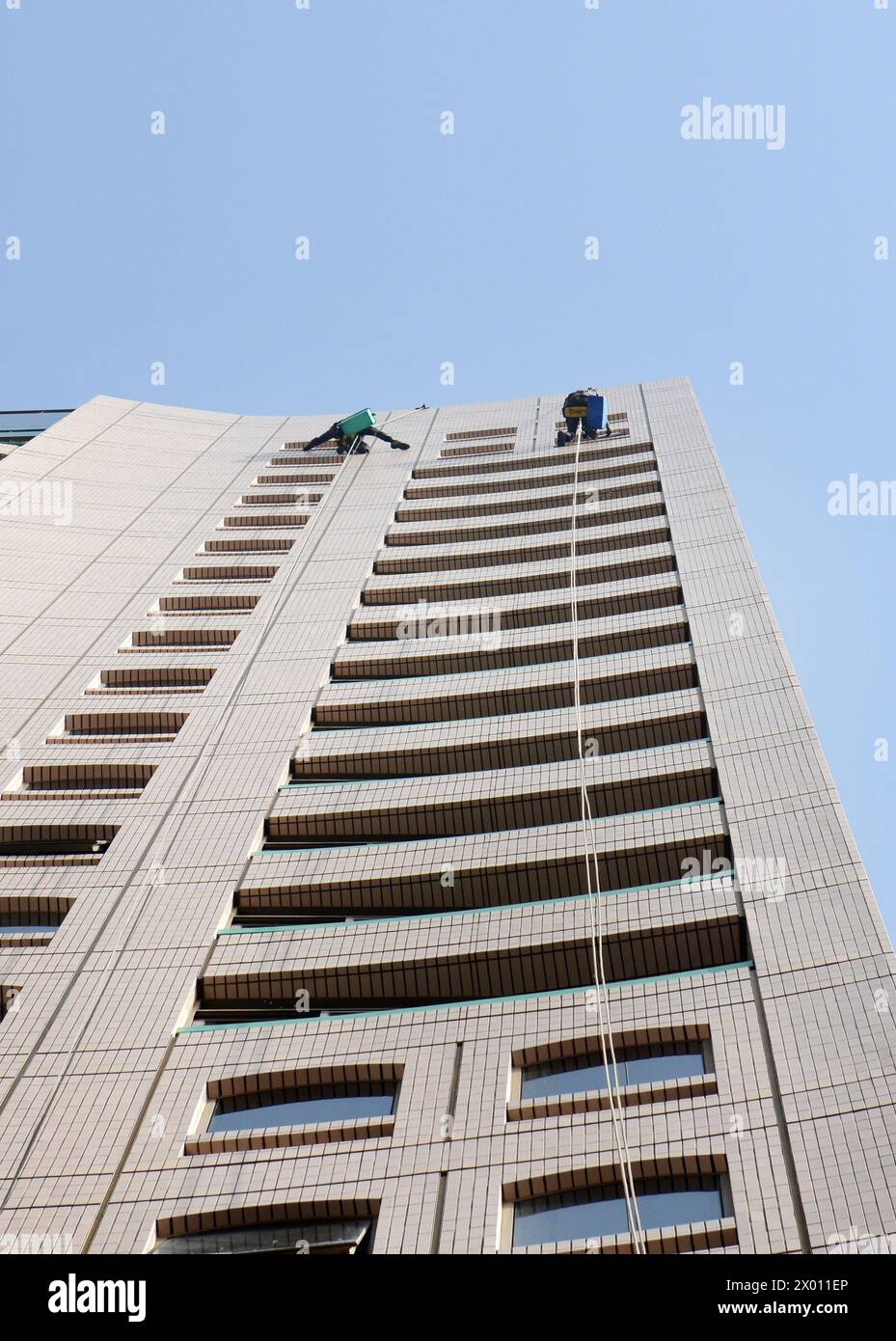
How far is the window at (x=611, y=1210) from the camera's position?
30.8ft

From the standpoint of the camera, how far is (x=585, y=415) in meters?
28.2

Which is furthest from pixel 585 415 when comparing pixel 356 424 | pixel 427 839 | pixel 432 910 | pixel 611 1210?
pixel 611 1210

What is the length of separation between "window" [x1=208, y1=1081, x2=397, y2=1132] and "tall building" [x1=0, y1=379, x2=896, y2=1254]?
0.11 ft

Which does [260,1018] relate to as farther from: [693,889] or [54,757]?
[54,757]

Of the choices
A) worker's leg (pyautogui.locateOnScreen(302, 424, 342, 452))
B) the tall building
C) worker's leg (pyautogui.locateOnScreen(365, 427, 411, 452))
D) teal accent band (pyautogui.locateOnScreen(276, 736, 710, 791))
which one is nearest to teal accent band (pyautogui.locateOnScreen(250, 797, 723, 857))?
the tall building

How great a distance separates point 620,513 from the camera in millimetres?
23859

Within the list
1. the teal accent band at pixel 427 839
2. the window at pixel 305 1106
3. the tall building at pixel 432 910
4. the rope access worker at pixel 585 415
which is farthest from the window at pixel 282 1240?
the rope access worker at pixel 585 415

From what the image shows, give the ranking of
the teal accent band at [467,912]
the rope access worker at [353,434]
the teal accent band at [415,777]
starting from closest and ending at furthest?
the teal accent band at [467,912] → the teal accent band at [415,777] → the rope access worker at [353,434]

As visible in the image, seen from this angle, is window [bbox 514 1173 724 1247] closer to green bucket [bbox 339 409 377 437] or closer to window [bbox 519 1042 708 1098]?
window [bbox 519 1042 708 1098]

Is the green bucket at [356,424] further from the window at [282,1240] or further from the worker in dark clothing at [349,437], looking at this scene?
the window at [282,1240]

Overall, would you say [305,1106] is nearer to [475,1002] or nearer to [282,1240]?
[282,1240]

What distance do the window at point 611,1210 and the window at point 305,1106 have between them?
180cm

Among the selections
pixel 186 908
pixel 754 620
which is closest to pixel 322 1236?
pixel 186 908

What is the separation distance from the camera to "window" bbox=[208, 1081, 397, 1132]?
11.1 meters
